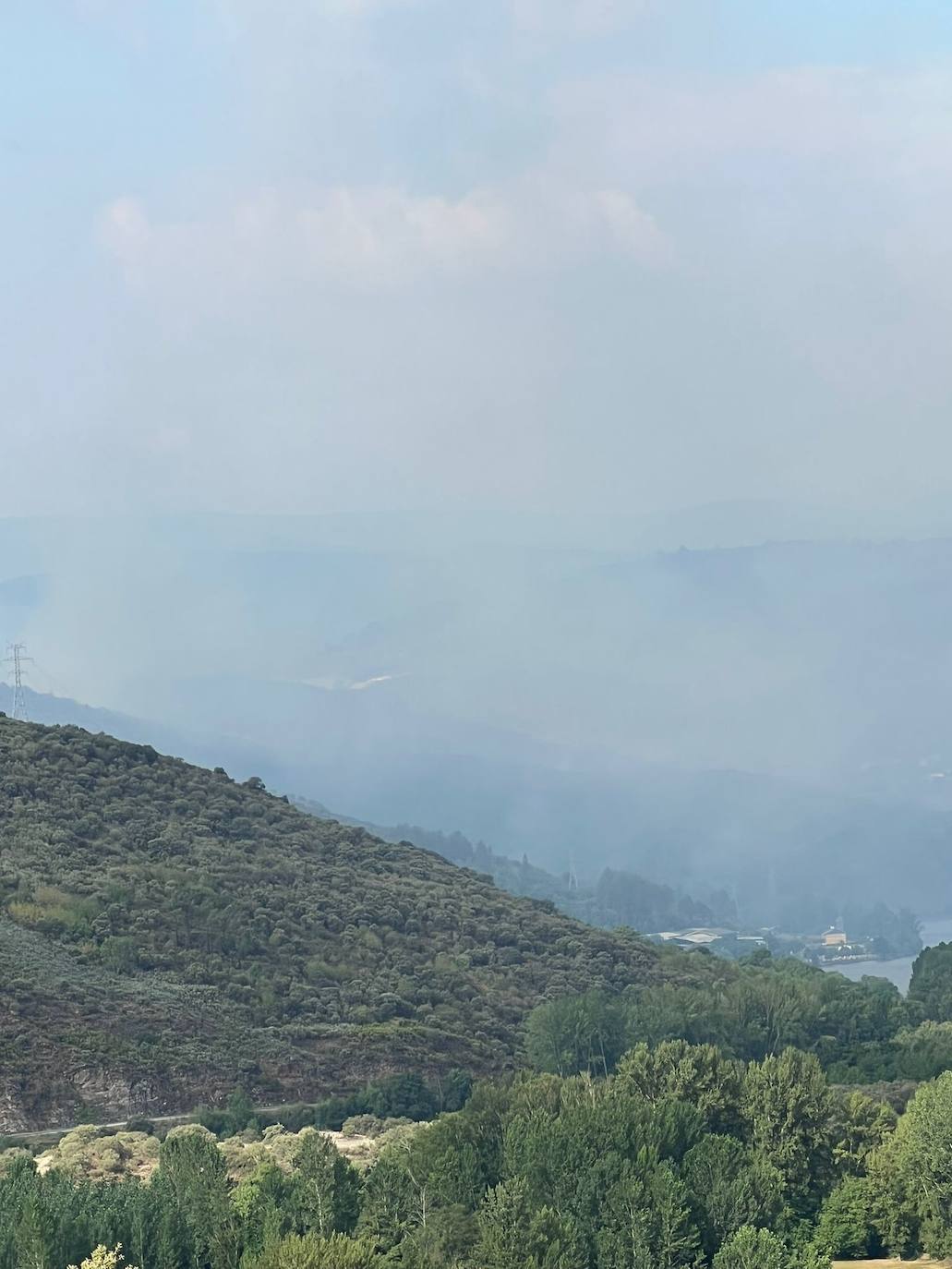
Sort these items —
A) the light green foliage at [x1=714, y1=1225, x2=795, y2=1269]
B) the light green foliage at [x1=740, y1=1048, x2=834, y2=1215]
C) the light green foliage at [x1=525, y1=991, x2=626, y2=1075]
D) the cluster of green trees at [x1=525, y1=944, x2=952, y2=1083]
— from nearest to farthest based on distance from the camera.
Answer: the light green foliage at [x1=714, y1=1225, x2=795, y2=1269]
the light green foliage at [x1=740, y1=1048, x2=834, y2=1215]
the light green foliage at [x1=525, y1=991, x2=626, y2=1075]
the cluster of green trees at [x1=525, y1=944, x2=952, y2=1083]

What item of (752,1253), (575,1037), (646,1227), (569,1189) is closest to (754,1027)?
(575,1037)

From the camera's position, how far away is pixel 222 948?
98.7 meters

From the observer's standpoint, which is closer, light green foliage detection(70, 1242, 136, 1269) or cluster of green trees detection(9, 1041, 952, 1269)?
light green foliage detection(70, 1242, 136, 1269)

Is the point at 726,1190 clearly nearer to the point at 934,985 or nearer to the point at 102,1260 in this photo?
the point at 102,1260

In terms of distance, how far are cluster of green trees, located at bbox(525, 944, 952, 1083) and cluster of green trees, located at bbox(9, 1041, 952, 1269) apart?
76.6ft

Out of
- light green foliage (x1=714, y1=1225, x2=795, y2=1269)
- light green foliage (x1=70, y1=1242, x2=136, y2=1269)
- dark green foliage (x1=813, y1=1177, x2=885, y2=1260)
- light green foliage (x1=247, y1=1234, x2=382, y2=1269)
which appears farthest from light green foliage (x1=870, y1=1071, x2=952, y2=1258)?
light green foliage (x1=70, y1=1242, x2=136, y2=1269)

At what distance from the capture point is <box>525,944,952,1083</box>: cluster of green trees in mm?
88250

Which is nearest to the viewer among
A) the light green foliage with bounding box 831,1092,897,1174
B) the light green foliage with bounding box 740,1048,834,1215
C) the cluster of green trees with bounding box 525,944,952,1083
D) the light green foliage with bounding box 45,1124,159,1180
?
the light green foliage with bounding box 740,1048,834,1215

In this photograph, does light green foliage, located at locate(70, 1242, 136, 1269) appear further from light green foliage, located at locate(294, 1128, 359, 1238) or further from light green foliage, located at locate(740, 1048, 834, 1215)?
light green foliage, located at locate(740, 1048, 834, 1215)

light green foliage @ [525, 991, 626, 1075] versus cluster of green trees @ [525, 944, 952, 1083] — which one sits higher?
cluster of green trees @ [525, 944, 952, 1083]

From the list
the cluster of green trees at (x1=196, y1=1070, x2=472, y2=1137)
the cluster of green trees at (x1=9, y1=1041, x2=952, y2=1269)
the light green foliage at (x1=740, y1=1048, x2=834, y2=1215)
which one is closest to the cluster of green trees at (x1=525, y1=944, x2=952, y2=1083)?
the cluster of green trees at (x1=196, y1=1070, x2=472, y2=1137)

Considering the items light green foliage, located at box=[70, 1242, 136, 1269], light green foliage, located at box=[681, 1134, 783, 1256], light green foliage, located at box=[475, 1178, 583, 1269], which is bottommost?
light green foliage, located at box=[70, 1242, 136, 1269]

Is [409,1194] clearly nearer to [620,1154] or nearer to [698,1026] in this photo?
[620,1154]

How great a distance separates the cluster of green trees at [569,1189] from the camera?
153 feet
